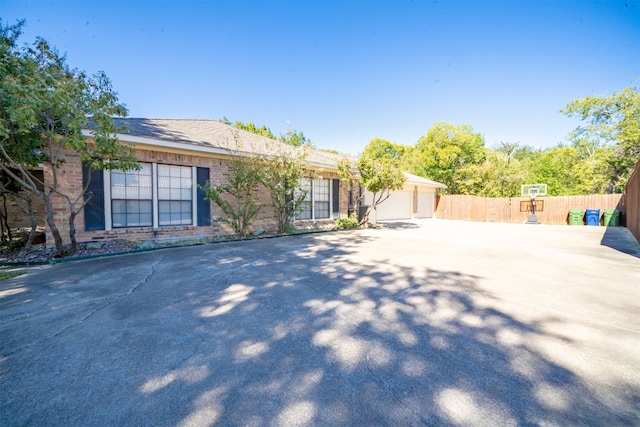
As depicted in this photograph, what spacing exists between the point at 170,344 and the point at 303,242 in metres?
5.74

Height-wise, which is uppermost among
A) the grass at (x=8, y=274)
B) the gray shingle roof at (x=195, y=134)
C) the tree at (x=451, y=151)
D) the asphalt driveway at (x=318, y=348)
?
the tree at (x=451, y=151)

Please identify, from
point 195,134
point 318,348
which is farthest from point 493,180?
point 318,348

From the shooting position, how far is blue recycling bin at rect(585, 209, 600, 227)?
49.6 ft

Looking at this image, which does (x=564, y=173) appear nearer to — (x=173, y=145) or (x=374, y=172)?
(x=374, y=172)

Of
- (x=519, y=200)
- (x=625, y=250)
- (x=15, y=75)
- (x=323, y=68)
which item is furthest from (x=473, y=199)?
(x=15, y=75)

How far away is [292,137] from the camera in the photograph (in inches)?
397

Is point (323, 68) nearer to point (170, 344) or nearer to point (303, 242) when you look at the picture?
point (303, 242)

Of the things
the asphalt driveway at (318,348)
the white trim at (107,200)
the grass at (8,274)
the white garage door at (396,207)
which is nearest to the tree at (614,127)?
the white garage door at (396,207)

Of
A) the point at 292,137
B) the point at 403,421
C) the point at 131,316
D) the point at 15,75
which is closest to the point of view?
the point at 403,421

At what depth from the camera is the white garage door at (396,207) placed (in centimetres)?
1688

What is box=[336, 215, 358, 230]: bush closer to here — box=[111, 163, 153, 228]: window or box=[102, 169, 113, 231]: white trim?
box=[111, 163, 153, 228]: window

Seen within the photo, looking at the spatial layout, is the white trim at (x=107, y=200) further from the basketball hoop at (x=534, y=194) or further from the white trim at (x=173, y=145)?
the basketball hoop at (x=534, y=194)

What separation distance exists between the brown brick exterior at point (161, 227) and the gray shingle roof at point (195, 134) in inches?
17.7

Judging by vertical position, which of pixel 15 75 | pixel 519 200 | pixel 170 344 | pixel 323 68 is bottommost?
pixel 170 344
